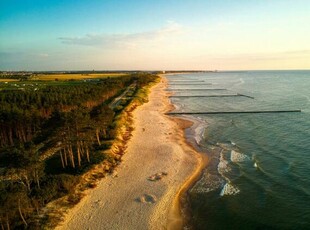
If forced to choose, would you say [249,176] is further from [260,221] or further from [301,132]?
[301,132]

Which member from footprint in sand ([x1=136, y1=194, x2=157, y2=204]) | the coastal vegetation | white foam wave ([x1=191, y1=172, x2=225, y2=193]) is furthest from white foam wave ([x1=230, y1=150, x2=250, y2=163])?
the coastal vegetation

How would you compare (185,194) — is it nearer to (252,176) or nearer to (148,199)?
(148,199)

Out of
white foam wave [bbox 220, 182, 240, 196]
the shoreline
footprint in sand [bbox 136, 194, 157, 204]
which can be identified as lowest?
the shoreline

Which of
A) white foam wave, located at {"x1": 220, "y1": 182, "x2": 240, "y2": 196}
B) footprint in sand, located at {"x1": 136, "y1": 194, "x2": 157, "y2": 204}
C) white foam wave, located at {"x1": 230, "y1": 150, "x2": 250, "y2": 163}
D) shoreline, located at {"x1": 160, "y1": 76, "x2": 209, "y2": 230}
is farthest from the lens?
white foam wave, located at {"x1": 230, "y1": 150, "x2": 250, "y2": 163}

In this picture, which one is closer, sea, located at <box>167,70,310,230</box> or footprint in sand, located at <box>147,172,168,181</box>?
sea, located at <box>167,70,310,230</box>

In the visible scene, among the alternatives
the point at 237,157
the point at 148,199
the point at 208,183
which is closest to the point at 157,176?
the point at 148,199

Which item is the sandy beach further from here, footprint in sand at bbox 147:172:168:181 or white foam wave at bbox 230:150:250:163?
white foam wave at bbox 230:150:250:163

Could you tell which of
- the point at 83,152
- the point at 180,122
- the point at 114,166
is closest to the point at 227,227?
the point at 114,166
